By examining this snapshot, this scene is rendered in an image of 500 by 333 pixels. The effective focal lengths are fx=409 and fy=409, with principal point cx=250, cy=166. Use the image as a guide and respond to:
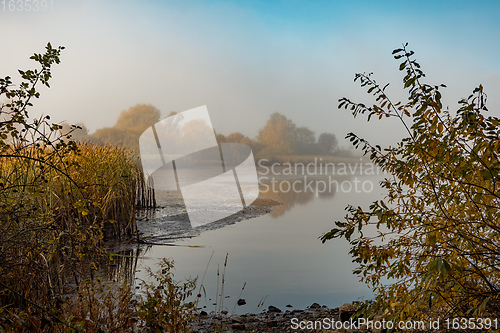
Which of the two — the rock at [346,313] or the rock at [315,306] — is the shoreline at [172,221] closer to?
the rock at [315,306]

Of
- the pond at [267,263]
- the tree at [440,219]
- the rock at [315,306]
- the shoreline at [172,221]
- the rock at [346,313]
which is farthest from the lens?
the shoreline at [172,221]

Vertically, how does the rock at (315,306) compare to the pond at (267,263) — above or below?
below

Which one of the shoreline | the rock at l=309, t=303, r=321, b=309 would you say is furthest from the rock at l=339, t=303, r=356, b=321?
the shoreline

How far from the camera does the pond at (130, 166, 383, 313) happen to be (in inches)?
180

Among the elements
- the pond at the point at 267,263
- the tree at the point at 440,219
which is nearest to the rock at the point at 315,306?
the pond at the point at 267,263

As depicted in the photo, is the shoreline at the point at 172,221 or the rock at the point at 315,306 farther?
the shoreline at the point at 172,221

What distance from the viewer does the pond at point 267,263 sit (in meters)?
4.57

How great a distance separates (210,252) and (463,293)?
4685 mm

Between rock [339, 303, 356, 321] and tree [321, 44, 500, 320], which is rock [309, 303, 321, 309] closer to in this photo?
rock [339, 303, 356, 321]

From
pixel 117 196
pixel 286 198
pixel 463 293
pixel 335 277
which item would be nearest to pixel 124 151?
pixel 117 196

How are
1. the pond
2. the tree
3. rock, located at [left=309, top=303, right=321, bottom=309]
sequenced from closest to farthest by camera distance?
the tree < rock, located at [left=309, top=303, right=321, bottom=309] < the pond

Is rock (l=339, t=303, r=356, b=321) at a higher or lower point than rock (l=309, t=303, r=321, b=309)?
higher

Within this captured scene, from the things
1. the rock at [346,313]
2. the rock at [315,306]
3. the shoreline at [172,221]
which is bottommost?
the rock at [315,306]

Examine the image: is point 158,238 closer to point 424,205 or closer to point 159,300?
point 159,300
